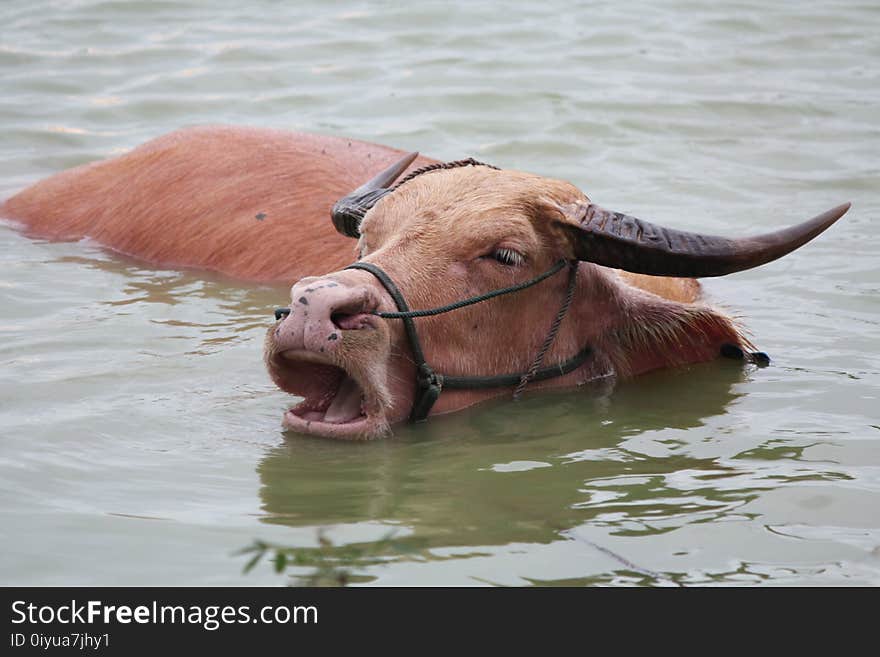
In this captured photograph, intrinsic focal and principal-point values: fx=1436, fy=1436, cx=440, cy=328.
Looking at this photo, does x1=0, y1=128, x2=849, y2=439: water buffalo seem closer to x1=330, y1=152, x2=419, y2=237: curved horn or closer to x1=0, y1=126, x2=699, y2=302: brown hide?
x1=330, y1=152, x2=419, y2=237: curved horn

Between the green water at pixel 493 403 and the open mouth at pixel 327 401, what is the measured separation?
10cm

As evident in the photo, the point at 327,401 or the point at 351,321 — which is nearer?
the point at 351,321

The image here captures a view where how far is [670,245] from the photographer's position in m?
6.09

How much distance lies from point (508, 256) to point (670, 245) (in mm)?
691

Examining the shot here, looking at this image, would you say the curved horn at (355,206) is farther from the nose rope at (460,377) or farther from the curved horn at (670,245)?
the curved horn at (670,245)

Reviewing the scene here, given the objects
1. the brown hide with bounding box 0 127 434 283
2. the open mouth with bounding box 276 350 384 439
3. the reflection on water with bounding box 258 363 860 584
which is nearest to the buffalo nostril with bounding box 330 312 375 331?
the open mouth with bounding box 276 350 384 439

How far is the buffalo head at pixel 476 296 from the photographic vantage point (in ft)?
18.5

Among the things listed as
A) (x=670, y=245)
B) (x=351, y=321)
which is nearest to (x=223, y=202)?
(x=351, y=321)

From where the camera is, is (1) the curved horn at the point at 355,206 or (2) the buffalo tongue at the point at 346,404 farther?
(1) the curved horn at the point at 355,206

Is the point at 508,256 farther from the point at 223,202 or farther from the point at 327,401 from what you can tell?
the point at 223,202

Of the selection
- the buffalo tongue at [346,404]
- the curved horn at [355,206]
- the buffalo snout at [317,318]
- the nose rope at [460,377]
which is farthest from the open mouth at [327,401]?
the curved horn at [355,206]

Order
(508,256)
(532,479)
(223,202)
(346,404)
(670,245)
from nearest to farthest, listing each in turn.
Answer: (532,479)
(346,404)
(670,245)
(508,256)
(223,202)
